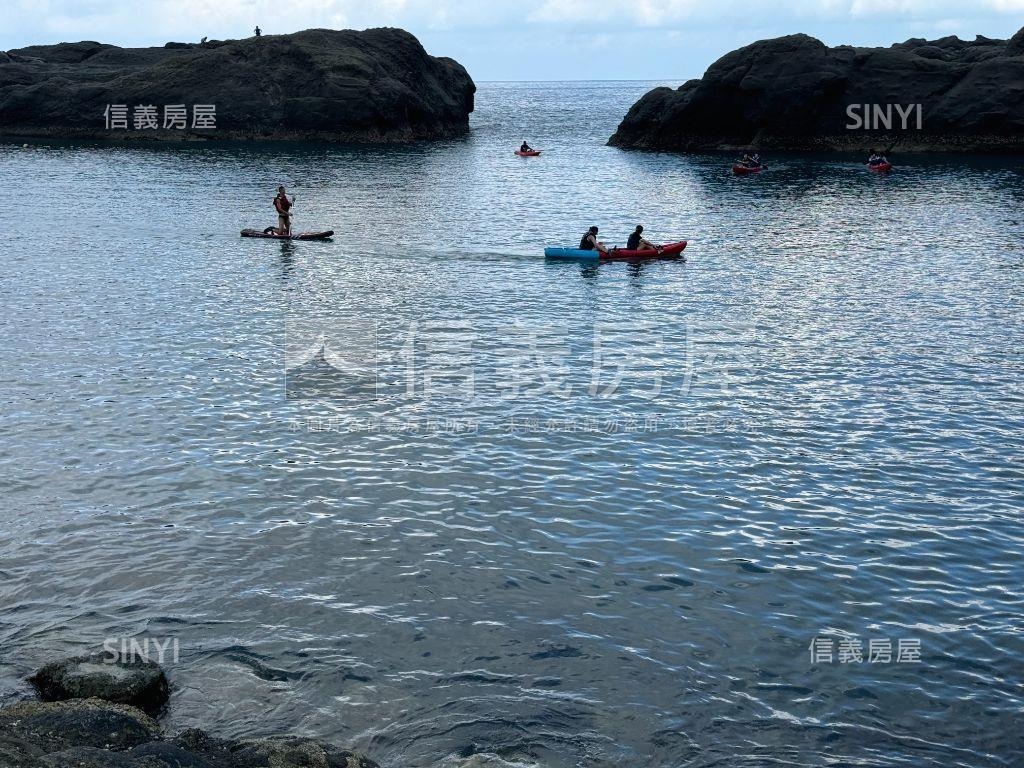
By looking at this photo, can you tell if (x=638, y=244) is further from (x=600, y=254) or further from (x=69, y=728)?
(x=69, y=728)

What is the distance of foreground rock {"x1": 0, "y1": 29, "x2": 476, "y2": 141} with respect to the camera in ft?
389

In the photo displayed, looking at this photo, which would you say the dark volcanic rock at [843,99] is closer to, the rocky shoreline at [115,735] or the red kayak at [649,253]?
the red kayak at [649,253]

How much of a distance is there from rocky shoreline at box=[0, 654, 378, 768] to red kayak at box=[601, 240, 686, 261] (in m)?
36.1

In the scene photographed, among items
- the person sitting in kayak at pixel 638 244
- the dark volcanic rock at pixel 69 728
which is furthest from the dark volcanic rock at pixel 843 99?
the dark volcanic rock at pixel 69 728

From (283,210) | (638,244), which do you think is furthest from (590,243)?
(283,210)

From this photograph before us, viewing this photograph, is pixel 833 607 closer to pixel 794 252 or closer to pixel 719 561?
pixel 719 561

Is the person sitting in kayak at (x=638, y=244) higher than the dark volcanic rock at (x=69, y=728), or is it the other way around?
the person sitting in kayak at (x=638, y=244)

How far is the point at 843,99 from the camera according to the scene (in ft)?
356

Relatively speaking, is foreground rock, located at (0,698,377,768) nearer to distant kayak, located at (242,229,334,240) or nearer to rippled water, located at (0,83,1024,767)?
rippled water, located at (0,83,1024,767)

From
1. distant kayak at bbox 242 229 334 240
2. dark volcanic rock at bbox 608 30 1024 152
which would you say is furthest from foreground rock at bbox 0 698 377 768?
dark volcanic rock at bbox 608 30 1024 152

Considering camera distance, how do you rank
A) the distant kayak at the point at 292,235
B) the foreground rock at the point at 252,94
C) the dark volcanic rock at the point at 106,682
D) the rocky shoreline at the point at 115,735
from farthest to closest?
the foreground rock at the point at 252,94, the distant kayak at the point at 292,235, the dark volcanic rock at the point at 106,682, the rocky shoreline at the point at 115,735

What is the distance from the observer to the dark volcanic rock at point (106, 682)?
13492 millimetres

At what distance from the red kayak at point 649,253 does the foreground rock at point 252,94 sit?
256 ft

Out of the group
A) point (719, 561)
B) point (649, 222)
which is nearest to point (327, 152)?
point (649, 222)
